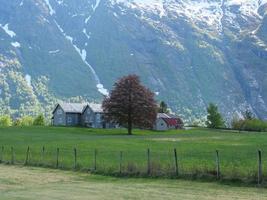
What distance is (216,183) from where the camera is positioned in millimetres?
34031

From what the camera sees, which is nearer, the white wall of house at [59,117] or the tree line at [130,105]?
the tree line at [130,105]

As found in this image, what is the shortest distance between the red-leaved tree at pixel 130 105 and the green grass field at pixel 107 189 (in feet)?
302

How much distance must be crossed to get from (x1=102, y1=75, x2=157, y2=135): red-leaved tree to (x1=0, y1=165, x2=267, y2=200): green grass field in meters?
92.0

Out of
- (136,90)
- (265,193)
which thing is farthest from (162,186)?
(136,90)

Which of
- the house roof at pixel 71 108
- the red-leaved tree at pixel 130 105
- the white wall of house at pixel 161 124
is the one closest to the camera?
the red-leaved tree at pixel 130 105

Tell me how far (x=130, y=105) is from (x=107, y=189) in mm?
101365

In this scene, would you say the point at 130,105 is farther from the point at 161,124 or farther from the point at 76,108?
the point at 161,124

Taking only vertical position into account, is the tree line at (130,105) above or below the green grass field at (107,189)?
above

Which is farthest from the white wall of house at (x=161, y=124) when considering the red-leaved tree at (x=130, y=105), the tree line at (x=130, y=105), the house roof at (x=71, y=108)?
the red-leaved tree at (x=130, y=105)

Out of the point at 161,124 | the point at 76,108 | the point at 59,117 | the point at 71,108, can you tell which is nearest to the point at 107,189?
the point at 71,108

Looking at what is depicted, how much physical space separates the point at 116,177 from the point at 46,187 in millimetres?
7741

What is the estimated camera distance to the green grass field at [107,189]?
27.9 metres

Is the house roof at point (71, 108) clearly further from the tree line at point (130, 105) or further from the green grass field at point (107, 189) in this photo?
the green grass field at point (107, 189)

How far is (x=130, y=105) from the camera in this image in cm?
13238
